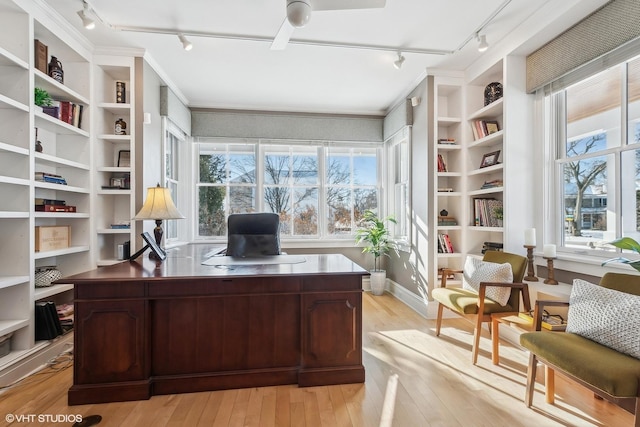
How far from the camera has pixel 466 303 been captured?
2.59m

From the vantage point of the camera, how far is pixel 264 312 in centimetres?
219

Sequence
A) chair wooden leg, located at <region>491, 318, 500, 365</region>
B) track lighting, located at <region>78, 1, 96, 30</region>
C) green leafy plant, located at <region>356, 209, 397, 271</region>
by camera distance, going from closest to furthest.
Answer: track lighting, located at <region>78, 1, 96, 30</region>, chair wooden leg, located at <region>491, 318, 500, 365</region>, green leafy plant, located at <region>356, 209, 397, 271</region>

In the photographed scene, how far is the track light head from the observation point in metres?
1.96

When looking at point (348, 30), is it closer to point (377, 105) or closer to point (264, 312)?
point (377, 105)

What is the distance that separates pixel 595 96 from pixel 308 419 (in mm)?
3165

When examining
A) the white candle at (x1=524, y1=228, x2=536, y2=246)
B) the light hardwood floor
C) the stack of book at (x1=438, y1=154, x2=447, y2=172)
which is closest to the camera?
the light hardwood floor

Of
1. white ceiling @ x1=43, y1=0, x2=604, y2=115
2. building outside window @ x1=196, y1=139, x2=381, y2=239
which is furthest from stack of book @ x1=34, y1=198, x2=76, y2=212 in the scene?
building outside window @ x1=196, y1=139, x2=381, y2=239

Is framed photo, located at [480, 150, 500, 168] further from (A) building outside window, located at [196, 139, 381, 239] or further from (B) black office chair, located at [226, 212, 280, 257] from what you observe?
(B) black office chair, located at [226, 212, 280, 257]

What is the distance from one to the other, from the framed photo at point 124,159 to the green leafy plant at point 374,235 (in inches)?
120

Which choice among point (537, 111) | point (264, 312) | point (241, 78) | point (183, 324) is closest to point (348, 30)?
point (241, 78)

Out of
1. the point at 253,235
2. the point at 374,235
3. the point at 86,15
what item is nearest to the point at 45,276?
the point at 253,235

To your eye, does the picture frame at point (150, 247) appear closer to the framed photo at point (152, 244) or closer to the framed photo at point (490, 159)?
the framed photo at point (152, 244)

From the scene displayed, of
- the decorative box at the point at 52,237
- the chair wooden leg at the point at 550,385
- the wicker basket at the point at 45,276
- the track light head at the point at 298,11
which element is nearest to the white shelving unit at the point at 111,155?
the decorative box at the point at 52,237

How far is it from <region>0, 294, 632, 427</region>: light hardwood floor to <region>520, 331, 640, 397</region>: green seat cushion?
0.43 meters
